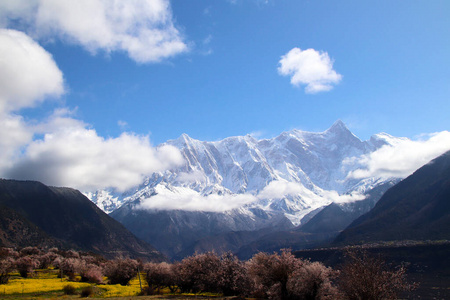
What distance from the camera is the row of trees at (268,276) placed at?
1586 inches

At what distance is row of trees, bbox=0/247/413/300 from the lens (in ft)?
132

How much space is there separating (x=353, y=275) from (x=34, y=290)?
57.3 m

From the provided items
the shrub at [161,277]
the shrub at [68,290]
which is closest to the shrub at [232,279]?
the shrub at [161,277]

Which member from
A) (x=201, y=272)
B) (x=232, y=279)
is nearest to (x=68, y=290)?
(x=201, y=272)

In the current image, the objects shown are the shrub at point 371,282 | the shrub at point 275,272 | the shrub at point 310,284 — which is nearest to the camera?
the shrub at point 371,282

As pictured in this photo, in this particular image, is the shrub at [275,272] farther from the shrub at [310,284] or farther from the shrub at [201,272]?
the shrub at [201,272]

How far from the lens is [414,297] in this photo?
121m

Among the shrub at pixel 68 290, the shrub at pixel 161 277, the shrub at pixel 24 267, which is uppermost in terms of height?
the shrub at pixel 24 267

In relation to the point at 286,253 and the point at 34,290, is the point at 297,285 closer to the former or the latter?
the point at 286,253

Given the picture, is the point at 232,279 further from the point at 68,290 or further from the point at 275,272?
the point at 68,290

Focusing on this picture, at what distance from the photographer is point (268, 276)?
56.9m

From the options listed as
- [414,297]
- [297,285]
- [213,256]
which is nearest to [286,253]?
[297,285]

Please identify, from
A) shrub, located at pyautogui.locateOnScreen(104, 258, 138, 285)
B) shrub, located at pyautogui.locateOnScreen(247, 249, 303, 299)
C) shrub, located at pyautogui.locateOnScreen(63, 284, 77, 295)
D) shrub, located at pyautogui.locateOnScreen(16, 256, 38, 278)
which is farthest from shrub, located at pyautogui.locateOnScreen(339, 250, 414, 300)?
shrub, located at pyautogui.locateOnScreen(16, 256, 38, 278)

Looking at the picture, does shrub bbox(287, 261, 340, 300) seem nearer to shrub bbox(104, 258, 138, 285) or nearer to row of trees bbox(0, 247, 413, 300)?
row of trees bbox(0, 247, 413, 300)
